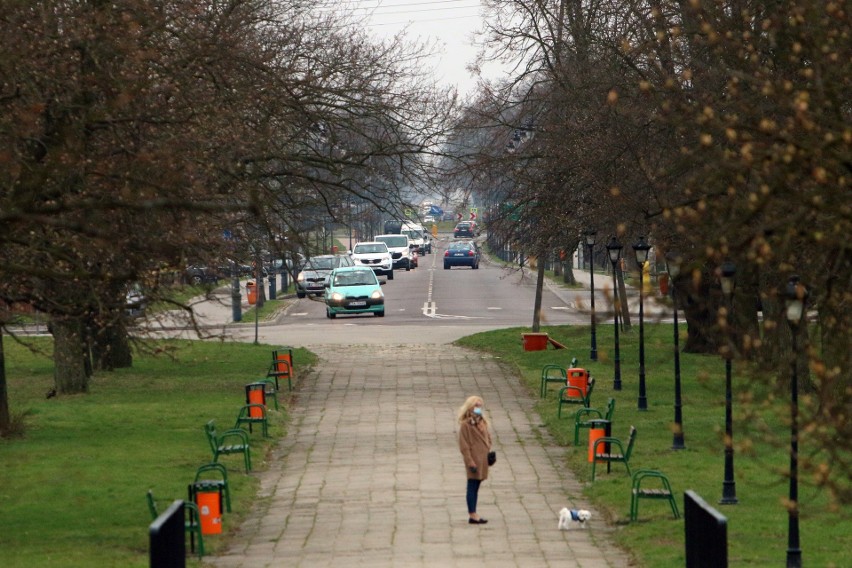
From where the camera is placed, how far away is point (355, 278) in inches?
1972

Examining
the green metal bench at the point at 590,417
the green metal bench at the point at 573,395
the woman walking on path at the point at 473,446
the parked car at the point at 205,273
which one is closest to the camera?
the woman walking on path at the point at 473,446

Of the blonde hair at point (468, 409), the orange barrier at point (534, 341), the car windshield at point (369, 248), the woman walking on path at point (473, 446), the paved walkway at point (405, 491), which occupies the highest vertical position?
the car windshield at point (369, 248)

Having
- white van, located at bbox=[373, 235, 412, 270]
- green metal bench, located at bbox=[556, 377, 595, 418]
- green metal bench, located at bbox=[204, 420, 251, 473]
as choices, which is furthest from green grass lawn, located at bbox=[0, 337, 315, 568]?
white van, located at bbox=[373, 235, 412, 270]

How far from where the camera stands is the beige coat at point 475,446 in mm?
15602

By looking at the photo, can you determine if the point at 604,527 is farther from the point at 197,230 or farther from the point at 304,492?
the point at 197,230

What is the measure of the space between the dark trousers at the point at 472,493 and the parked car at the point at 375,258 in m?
57.6

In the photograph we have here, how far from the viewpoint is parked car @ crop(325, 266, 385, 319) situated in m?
49.2

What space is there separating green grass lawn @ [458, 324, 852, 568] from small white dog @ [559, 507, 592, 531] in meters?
0.36

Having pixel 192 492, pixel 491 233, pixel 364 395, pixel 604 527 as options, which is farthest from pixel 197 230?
pixel 491 233

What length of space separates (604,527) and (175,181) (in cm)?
592

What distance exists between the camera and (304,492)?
1788 cm

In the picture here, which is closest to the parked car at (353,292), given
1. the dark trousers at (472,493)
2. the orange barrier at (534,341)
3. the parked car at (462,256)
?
the orange barrier at (534,341)

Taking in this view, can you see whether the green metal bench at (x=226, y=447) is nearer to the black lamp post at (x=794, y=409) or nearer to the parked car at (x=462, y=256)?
the black lamp post at (x=794, y=409)

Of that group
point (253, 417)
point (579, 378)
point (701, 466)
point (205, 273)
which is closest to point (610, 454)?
point (701, 466)
